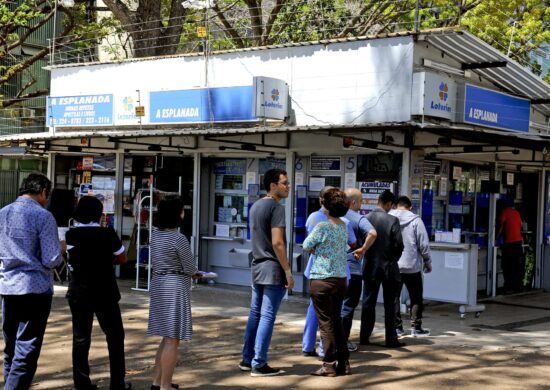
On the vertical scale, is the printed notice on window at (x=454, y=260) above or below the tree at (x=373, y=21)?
below

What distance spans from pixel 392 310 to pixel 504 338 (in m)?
1.86

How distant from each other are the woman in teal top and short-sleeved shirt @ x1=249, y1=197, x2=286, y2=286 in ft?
1.05

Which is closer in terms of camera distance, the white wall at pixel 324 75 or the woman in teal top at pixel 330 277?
the woman in teal top at pixel 330 277

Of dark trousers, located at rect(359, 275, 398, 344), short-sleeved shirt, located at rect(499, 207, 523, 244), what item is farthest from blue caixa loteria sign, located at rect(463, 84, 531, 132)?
dark trousers, located at rect(359, 275, 398, 344)

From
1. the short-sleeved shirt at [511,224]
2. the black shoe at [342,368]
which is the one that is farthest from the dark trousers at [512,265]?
the black shoe at [342,368]

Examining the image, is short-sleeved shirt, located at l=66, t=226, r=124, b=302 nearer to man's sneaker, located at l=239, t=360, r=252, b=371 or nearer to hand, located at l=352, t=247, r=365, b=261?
man's sneaker, located at l=239, t=360, r=252, b=371

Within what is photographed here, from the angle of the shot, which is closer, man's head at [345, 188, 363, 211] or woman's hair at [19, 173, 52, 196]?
woman's hair at [19, 173, 52, 196]

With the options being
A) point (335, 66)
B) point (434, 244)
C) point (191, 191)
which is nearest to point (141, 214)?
point (191, 191)

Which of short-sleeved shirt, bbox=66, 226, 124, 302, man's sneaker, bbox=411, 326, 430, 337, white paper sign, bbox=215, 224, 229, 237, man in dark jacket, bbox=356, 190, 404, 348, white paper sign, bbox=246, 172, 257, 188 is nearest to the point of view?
short-sleeved shirt, bbox=66, 226, 124, 302

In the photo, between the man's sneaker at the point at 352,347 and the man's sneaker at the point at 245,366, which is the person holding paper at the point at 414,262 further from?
the man's sneaker at the point at 245,366

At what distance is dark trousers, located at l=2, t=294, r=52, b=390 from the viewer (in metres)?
6.01

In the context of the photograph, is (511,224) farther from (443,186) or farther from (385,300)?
(385,300)

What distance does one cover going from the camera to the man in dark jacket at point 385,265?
29.0 feet

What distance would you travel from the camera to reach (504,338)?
9953mm
